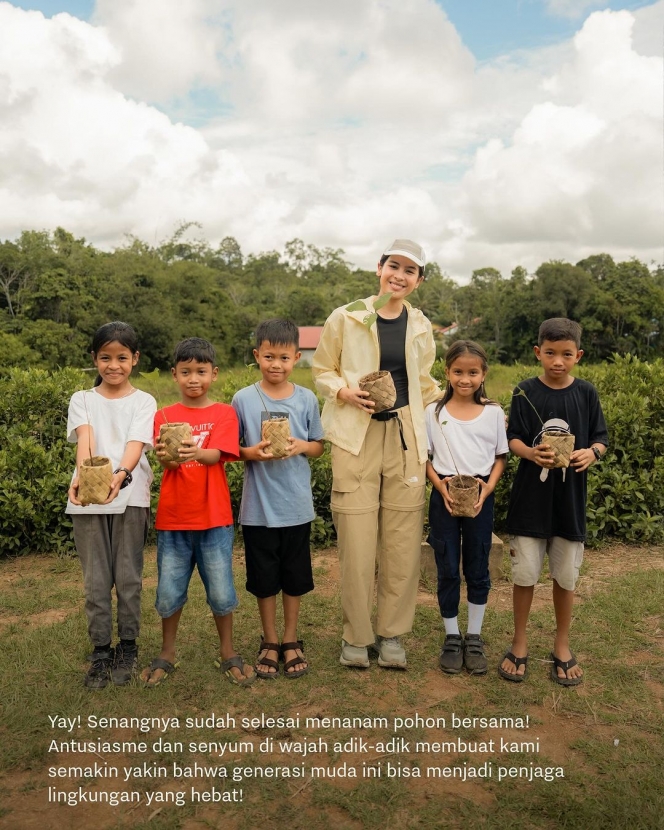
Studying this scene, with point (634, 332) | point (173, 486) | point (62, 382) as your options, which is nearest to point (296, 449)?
point (173, 486)

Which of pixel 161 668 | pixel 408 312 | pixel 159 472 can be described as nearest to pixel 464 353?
pixel 408 312

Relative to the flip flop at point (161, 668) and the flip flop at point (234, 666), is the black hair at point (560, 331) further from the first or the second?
the flip flop at point (161, 668)

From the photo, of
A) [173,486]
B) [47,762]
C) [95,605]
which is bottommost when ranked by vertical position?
[47,762]

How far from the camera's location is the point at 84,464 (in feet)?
10.2

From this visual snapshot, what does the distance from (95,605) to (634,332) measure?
44.7 meters

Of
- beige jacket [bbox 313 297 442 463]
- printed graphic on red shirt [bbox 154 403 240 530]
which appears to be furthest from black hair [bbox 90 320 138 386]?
beige jacket [bbox 313 297 442 463]

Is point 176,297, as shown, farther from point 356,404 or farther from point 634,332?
point 356,404

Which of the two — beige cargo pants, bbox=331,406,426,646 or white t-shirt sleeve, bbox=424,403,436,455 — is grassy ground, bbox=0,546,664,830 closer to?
beige cargo pants, bbox=331,406,426,646

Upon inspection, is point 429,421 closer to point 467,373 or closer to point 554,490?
point 467,373

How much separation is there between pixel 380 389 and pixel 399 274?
68 cm

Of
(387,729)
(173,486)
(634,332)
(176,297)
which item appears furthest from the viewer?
(176,297)

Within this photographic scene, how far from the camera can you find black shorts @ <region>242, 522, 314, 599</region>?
3.51 meters

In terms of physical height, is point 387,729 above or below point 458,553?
below

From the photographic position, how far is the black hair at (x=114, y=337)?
3373mm
